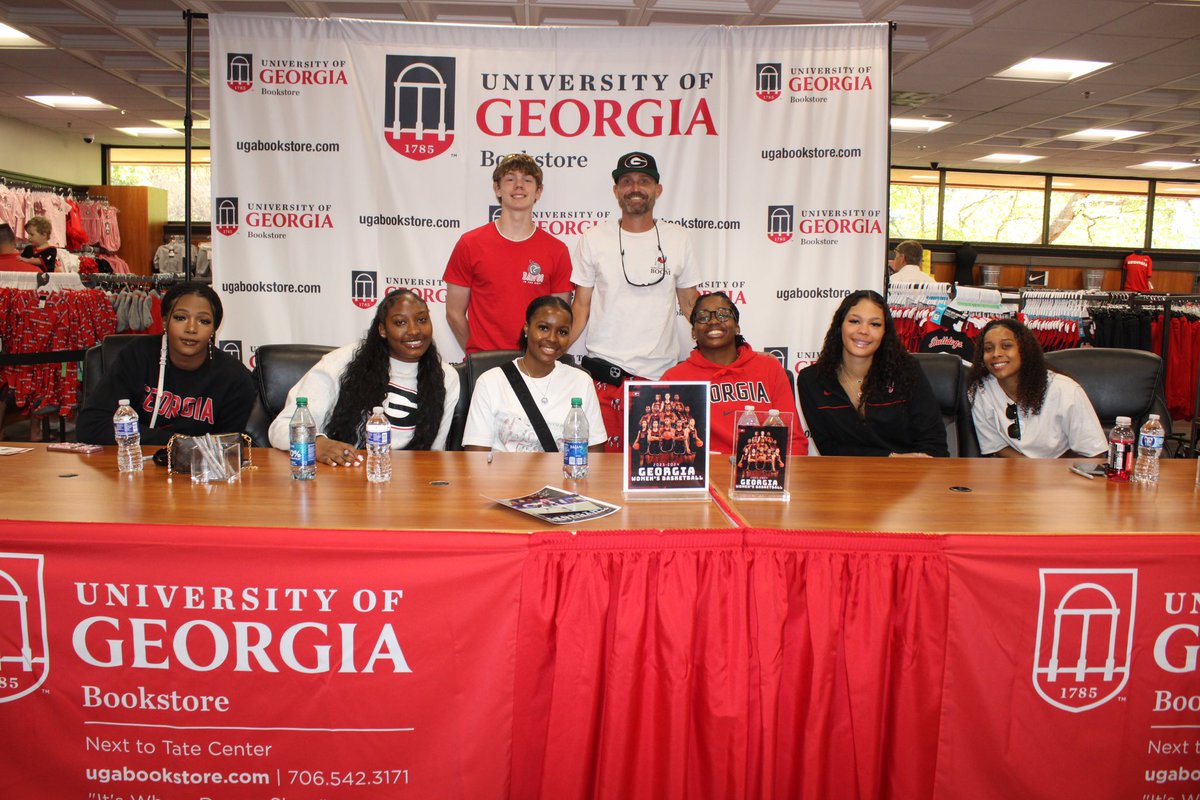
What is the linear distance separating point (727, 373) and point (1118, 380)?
5.14 ft

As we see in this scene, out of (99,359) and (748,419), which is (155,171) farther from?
(748,419)

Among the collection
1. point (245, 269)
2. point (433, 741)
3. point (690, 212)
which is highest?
point (690, 212)

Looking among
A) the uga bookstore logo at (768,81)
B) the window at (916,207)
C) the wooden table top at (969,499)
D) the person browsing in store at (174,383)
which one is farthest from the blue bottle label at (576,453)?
the window at (916,207)

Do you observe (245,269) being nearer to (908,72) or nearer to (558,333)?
(558,333)

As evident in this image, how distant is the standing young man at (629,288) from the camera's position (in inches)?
148

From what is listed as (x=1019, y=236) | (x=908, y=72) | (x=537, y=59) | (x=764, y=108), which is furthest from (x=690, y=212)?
(x=1019, y=236)

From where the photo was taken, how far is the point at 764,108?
4242 millimetres

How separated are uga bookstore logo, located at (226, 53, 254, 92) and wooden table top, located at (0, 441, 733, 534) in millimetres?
2534

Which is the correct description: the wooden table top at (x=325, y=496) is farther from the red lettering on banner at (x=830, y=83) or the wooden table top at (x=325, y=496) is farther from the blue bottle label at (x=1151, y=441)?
the red lettering on banner at (x=830, y=83)

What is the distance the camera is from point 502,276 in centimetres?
388

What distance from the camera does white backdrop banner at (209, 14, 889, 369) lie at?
4.18m

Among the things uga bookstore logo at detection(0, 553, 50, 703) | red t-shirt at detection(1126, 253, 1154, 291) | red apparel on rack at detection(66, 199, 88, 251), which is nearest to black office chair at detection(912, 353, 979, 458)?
uga bookstore logo at detection(0, 553, 50, 703)

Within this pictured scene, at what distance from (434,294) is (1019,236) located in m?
10.6

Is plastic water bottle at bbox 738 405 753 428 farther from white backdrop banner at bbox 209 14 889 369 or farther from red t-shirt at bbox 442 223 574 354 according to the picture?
white backdrop banner at bbox 209 14 889 369
